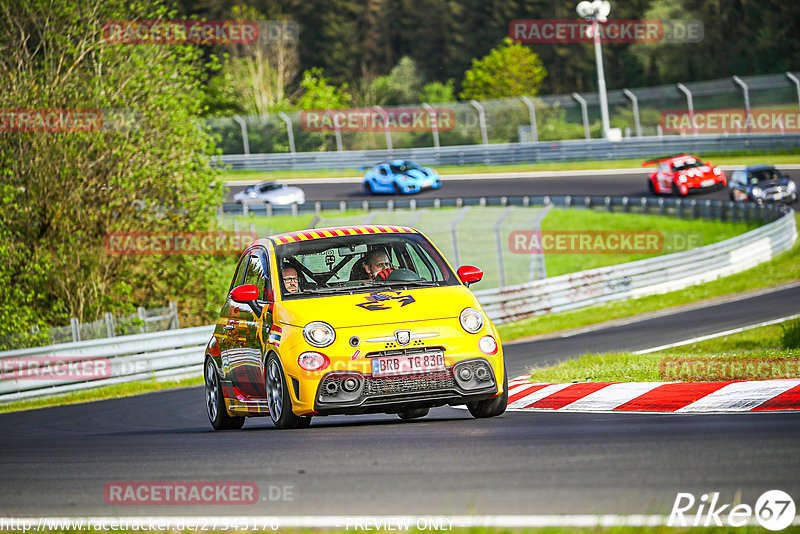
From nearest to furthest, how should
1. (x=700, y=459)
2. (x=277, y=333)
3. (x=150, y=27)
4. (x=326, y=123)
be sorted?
(x=700, y=459)
(x=277, y=333)
(x=150, y=27)
(x=326, y=123)

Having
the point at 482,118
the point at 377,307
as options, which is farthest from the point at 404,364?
the point at 482,118

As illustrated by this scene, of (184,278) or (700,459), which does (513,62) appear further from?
(700,459)

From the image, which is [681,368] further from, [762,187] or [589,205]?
[589,205]

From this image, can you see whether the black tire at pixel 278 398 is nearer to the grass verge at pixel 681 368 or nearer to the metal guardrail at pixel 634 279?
the grass verge at pixel 681 368

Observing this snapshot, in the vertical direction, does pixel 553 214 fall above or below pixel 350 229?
below

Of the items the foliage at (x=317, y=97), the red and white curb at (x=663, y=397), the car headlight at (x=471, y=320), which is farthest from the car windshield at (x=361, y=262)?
the foliage at (x=317, y=97)

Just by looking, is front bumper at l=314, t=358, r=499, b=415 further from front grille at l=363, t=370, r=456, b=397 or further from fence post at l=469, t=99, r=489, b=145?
fence post at l=469, t=99, r=489, b=145

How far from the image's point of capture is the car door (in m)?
8.79

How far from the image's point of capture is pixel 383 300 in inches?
329

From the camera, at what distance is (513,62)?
85.5 m

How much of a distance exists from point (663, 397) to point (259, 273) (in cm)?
351

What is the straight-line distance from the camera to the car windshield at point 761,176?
3550cm

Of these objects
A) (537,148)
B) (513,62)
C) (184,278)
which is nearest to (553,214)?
(537,148)

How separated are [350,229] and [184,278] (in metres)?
17.6
